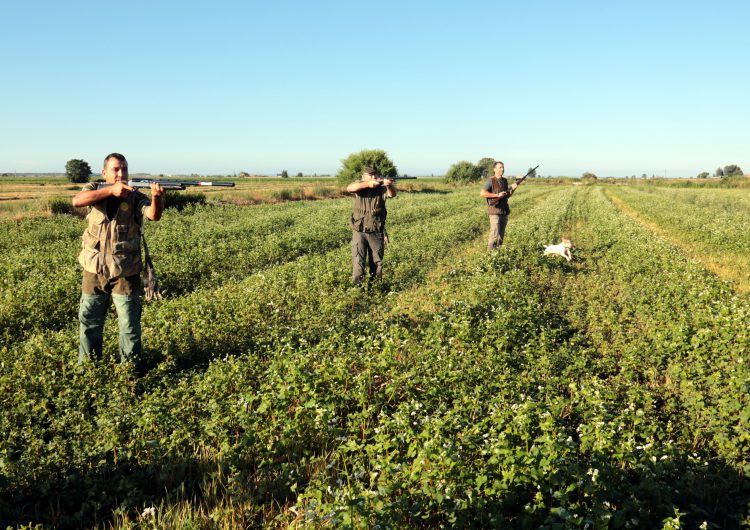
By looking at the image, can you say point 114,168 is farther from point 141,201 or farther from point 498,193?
point 498,193

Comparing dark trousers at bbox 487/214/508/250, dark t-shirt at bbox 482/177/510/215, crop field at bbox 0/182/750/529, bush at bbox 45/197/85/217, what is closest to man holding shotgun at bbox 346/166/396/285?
crop field at bbox 0/182/750/529

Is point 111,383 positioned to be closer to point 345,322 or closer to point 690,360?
point 345,322

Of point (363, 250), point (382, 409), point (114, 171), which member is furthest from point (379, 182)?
point (382, 409)

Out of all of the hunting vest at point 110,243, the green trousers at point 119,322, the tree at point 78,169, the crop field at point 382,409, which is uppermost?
the tree at point 78,169

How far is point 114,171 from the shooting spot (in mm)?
Answer: 6039

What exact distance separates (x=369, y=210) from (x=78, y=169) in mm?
83624

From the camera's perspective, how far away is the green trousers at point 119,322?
6047 millimetres

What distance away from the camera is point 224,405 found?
5.01m

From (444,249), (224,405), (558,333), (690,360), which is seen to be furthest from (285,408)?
(444,249)

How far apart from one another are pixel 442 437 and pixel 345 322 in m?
4.26

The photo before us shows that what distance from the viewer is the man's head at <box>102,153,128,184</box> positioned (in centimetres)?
603

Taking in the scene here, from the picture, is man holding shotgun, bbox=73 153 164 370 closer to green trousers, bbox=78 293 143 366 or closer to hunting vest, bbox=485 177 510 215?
green trousers, bbox=78 293 143 366

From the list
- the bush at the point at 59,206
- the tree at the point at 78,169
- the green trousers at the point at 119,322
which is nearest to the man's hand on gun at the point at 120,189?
the green trousers at the point at 119,322

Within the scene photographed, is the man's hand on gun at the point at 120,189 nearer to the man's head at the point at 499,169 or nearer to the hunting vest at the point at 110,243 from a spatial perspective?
the hunting vest at the point at 110,243
